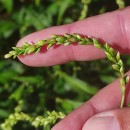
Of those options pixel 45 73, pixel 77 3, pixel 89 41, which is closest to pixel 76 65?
pixel 45 73

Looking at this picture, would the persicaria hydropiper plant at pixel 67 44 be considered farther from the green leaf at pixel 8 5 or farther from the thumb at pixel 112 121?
the green leaf at pixel 8 5

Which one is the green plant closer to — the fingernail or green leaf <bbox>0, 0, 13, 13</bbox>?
the fingernail

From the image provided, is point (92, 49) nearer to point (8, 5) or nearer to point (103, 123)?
point (103, 123)

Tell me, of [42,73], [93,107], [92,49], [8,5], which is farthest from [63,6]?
[93,107]

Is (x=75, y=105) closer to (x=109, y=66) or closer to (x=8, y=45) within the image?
(x=109, y=66)

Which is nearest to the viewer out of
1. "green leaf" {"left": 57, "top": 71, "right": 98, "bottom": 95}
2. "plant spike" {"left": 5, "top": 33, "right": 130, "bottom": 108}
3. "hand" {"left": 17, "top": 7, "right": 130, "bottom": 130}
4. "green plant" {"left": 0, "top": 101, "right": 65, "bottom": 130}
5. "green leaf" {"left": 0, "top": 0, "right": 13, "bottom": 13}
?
"plant spike" {"left": 5, "top": 33, "right": 130, "bottom": 108}

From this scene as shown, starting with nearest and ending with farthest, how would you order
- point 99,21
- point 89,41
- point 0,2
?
point 89,41, point 99,21, point 0,2

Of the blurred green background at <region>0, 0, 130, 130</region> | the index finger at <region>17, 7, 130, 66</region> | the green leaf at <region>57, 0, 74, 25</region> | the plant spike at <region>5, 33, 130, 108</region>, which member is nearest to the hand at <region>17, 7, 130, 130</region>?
the index finger at <region>17, 7, 130, 66</region>
